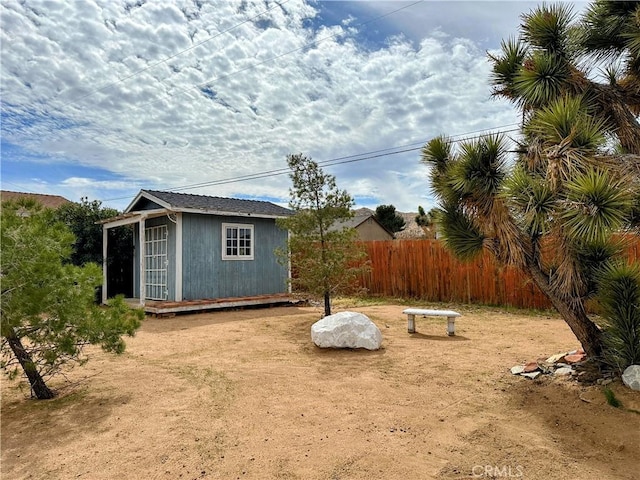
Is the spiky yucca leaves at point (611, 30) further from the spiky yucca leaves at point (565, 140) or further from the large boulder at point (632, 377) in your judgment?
the large boulder at point (632, 377)

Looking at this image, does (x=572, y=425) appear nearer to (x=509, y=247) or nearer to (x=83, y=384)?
(x=509, y=247)

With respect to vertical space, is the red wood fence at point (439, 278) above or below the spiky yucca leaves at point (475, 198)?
below

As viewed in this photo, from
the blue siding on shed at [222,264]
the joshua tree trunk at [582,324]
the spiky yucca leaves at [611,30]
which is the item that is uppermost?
the spiky yucca leaves at [611,30]

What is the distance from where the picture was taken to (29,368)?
381 centimetres

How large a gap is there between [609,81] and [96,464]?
6.52m

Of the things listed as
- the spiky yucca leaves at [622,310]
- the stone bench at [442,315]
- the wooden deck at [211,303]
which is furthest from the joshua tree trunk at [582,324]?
the wooden deck at [211,303]

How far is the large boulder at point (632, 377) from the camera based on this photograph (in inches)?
145

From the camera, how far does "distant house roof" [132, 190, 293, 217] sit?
10.4 m

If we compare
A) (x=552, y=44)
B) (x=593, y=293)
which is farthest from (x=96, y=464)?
(x=552, y=44)

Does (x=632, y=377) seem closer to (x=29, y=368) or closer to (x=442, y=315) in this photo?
(x=442, y=315)

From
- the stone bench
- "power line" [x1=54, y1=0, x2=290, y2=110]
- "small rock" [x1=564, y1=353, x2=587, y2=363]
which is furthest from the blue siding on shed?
"small rock" [x1=564, y1=353, x2=587, y2=363]

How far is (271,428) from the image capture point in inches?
131

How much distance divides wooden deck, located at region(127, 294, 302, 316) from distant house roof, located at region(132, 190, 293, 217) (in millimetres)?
2445

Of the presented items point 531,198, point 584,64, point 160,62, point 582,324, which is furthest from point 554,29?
point 160,62
